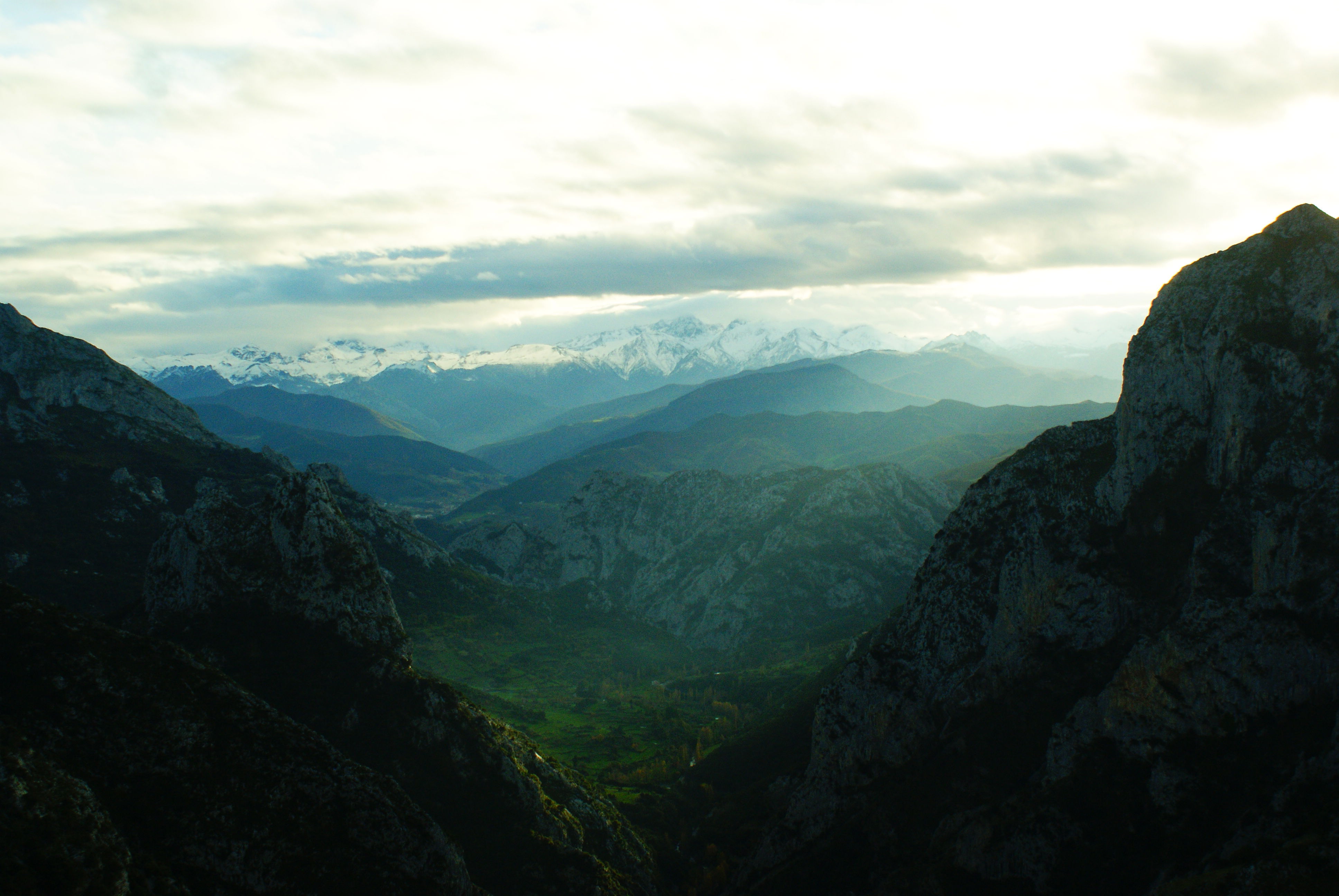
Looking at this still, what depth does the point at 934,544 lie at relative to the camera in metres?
123

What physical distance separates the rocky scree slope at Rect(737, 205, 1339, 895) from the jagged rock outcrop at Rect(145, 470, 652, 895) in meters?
35.9

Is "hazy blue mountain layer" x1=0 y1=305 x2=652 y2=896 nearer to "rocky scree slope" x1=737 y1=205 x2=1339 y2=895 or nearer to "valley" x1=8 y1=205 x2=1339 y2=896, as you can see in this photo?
"valley" x1=8 y1=205 x2=1339 y2=896

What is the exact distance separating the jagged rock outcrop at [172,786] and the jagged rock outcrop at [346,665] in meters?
17.4

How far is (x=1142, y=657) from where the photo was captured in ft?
255

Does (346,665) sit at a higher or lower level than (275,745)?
lower

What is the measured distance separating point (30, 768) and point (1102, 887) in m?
93.4

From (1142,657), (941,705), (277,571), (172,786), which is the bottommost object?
(941,705)

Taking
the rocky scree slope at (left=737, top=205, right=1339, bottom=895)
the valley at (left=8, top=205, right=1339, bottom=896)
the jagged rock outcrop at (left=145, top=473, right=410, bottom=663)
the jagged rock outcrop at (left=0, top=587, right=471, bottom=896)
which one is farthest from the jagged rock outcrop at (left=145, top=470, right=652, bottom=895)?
the rocky scree slope at (left=737, top=205, right=1339, bottom=895)

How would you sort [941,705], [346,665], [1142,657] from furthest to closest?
[941,705] → [346,665] → [1142,657]

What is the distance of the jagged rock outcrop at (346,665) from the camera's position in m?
96.6

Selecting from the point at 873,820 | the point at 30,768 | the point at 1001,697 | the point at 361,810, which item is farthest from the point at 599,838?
the point at 30,768

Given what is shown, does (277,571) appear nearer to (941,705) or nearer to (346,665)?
(346,665)

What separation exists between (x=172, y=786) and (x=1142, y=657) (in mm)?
94427

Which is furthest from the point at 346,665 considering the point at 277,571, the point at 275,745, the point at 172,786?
the point at 172,786
